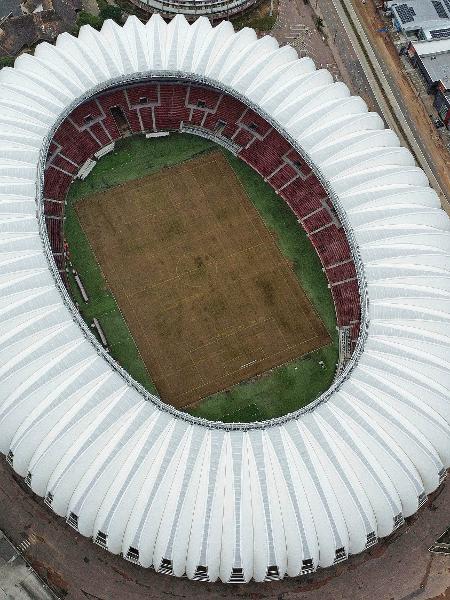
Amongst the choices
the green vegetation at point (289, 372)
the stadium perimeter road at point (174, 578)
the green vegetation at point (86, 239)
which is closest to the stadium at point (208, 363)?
the green vegetation at point (289, 372)

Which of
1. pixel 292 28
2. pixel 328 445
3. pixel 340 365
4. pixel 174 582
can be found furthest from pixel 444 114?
pixel 174 582

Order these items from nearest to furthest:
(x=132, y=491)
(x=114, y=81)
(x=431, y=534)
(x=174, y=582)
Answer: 1. (x=132, y=491)
2. (x=174, y=582)
3. (x=431, y=534)
4. (x=114, y=81)

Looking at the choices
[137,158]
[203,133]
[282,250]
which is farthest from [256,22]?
[282,250]

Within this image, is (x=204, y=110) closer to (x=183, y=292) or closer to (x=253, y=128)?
(x=253, y=128)

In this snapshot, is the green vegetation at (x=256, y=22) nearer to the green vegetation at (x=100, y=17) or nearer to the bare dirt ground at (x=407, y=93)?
the bare dirt ground at (x=407, y=93)

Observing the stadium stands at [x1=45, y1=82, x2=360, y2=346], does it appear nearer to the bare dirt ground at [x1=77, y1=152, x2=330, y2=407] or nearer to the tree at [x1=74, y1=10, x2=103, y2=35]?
the bare dirt ground at [x1=77, y1=152, x2=330, y2=407]

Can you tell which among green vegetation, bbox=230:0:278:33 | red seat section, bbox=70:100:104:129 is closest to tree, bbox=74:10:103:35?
red seat section, bbox=70:100:104:129
